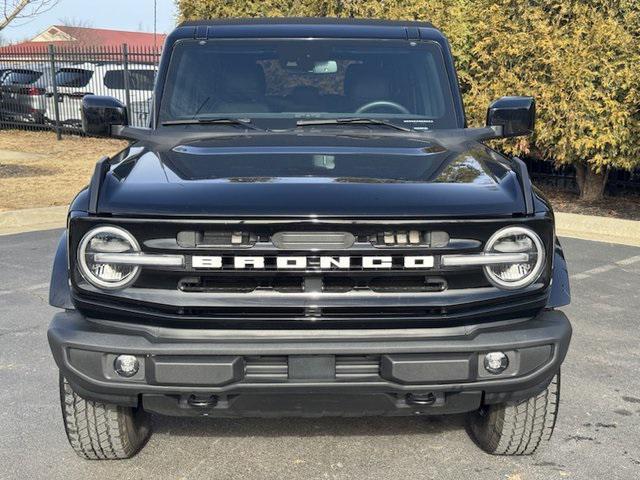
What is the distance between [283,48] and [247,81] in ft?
1.09

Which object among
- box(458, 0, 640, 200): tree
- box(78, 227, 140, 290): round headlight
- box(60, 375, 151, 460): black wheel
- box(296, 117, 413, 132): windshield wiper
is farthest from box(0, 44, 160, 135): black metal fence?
box(78, 227, 140, 290): round headlight

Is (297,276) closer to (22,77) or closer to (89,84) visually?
(89,84)

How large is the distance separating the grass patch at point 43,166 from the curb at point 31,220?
0.92 metres

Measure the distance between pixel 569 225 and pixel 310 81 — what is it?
5967 millimetres

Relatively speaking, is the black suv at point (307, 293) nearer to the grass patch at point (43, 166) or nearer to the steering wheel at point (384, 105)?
the steering wheel at point (384, 105)

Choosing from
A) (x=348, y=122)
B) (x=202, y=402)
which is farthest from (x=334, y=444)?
(x=348, y=122)

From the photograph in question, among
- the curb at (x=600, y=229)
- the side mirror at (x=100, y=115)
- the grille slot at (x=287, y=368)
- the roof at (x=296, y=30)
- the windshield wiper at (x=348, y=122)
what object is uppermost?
the roof at (x=296, y=30)

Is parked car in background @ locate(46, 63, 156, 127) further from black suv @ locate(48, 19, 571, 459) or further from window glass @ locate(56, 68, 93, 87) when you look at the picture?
black suv @ locate(48, 19, 571, 459)

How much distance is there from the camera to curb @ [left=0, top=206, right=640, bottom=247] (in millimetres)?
9070

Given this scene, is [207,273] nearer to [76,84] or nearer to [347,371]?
[347,371]

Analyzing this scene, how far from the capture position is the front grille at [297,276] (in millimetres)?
2898

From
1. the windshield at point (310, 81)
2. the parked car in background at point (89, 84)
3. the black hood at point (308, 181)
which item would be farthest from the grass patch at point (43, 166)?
the black hood at point (308, 181)

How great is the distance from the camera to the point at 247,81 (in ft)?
14.3

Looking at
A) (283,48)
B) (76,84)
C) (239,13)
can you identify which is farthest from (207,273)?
(76,84)
